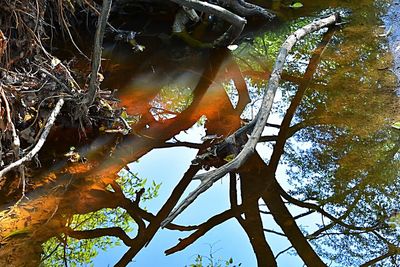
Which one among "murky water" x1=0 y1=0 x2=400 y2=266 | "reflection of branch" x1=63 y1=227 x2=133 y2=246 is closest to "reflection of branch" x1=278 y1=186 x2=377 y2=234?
"murky water" x1=0 y1=0 x2=400 y2=266

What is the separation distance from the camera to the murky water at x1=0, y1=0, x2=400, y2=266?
3.39 meters

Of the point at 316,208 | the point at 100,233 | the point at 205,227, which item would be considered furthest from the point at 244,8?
the point at 100,233

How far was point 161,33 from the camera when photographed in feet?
21.8

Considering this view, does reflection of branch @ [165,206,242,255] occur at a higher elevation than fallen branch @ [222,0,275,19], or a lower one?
lower

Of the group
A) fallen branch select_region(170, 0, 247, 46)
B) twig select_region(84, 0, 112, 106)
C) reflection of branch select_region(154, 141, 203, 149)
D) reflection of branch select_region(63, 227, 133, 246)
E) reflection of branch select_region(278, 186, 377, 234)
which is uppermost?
fallen branch select_region(170, 0, 247, 46)

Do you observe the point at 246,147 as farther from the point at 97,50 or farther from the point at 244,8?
the point at 244,8

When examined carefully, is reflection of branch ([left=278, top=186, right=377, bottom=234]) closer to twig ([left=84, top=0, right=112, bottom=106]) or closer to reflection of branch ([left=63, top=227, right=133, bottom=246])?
reflection of branch ([left=63, top=227, right=133, bottom=246])

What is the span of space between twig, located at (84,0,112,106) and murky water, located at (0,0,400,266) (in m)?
0.47

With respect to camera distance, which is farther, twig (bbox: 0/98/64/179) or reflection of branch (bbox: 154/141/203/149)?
reflection of branch (bbox: 154/141/203/149)

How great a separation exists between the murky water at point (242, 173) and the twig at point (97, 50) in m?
0.47

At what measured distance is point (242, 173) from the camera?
12.9 ft

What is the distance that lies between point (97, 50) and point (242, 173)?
1.39 m

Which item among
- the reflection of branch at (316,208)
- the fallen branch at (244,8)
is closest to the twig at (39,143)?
the reflection of branch at (316,208)

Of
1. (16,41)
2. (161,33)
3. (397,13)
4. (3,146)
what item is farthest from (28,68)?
(397,13)
